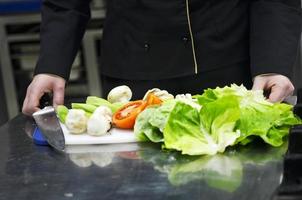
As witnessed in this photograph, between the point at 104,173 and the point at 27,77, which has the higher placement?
the point at 104,173

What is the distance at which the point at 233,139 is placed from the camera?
0.86 metres

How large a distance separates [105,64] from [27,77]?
1421 mm

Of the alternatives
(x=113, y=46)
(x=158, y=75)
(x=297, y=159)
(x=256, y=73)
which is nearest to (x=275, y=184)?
(x=297, y=159)

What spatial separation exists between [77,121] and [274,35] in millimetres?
493

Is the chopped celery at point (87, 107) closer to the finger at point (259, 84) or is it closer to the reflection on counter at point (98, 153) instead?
the reflection on counter at point (98, 153)

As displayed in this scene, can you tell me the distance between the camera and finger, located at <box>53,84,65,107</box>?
1.22m

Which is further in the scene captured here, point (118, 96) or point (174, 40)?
point (174, 40)

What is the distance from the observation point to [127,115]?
101 cm

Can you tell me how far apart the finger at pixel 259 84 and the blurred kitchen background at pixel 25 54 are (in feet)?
4.11

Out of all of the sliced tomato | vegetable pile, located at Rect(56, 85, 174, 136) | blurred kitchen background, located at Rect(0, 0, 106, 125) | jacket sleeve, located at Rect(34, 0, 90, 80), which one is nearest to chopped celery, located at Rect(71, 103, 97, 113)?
vegetable pile, located at Rect(56, 85, 174, 136)

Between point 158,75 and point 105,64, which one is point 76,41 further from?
point 158,75

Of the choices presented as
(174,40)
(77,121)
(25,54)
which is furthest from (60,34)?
(25,54)

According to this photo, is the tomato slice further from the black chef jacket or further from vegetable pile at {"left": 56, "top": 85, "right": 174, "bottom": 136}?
the black chef jacket

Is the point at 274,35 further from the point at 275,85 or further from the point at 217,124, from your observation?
the point at 217,124
